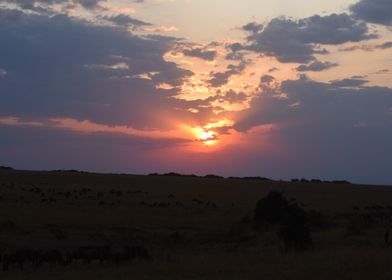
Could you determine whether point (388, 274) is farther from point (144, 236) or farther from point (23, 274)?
point (144, 236)

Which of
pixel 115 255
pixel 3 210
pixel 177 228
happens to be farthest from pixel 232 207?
pixel 115 255

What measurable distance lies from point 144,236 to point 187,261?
498 inches

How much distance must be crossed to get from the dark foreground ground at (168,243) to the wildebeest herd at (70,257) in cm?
3

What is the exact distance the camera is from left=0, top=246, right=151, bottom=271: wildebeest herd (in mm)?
20344

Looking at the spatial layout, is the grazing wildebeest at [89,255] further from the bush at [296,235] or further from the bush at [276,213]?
the bush at [276,213]

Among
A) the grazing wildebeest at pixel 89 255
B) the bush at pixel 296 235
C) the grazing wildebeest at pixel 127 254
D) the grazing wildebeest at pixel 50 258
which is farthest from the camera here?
the bush at pixel 296 235

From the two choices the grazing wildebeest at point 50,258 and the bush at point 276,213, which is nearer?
the grazing wildebeest at point 50,258

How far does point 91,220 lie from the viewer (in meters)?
39.6

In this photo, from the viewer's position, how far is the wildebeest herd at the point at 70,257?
20.3 m

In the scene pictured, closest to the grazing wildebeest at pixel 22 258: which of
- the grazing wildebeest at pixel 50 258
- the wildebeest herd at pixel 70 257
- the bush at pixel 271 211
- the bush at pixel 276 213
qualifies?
the wildebeest herd at pixel 70 257

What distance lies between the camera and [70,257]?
21.1 metres

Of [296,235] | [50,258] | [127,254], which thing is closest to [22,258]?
[50,258]

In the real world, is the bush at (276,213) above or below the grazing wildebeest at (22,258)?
above

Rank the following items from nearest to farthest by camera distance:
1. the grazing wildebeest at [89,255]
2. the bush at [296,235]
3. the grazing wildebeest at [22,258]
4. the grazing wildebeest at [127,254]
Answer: the grazing wildebeest at [22,258] → the grazing wildebeest at [89,255] → the grazing wildebeest at [127,254] → the bush at [296,235]
